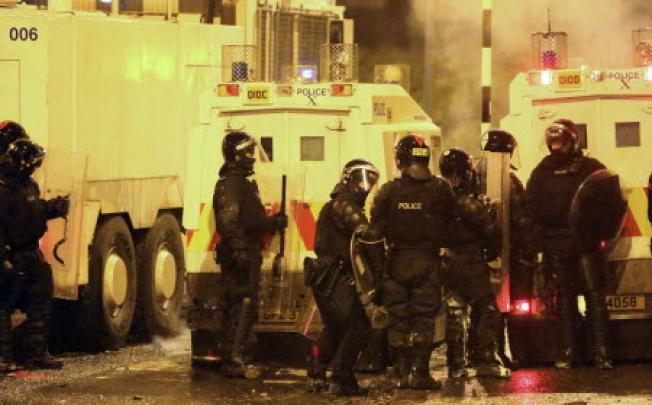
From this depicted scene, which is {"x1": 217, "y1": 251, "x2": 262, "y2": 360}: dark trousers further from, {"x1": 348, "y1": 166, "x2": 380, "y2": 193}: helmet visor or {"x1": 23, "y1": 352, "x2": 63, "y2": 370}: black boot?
{"x1": 23, "y1": 352, "x2": 63, "y2": 370}: black boot

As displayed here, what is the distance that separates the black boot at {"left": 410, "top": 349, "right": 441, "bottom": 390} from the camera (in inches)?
420

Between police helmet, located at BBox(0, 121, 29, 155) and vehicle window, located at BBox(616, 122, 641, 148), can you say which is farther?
vehicle window, located at BBox(616, 122, 641, 148)

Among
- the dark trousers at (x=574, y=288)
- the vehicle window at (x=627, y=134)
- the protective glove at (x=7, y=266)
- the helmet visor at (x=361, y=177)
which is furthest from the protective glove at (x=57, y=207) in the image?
the vehicle window at (x=627, y=134)

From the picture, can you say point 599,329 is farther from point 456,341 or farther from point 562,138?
point 562,138

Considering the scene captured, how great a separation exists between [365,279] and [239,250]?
139cm

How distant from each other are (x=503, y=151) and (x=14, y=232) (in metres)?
3.88

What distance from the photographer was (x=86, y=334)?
13359 millimetres

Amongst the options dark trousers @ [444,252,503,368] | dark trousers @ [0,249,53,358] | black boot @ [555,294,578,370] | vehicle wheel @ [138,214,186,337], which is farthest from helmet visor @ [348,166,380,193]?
vehicle wheel @ [138,214,186,337]

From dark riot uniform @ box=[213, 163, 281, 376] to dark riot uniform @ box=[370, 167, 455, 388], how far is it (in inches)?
50.2

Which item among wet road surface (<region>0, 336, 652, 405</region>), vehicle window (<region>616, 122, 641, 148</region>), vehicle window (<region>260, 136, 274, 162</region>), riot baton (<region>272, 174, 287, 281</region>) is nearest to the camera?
wet road surface (<region>0, 336, 652, 405</region>)

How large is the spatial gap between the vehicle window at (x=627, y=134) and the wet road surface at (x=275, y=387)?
180 cm

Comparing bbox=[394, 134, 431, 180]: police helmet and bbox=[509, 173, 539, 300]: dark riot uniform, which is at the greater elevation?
bbox=[394, 134, 431, 180]: police helmet

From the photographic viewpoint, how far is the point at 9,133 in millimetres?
11953

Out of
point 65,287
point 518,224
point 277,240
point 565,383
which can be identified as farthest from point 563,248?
point 65,287
